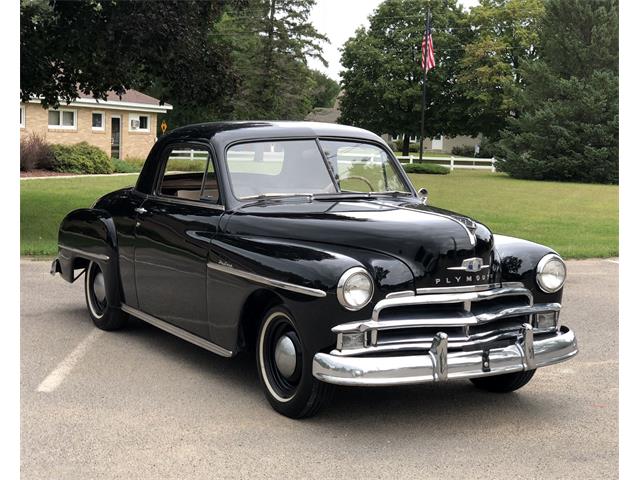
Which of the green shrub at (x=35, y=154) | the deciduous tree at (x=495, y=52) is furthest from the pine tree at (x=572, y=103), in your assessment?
the green shrub at (x=35, y=154)

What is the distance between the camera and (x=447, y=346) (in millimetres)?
4840

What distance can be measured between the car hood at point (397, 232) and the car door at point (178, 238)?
41 cm

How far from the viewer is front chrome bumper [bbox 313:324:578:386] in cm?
466

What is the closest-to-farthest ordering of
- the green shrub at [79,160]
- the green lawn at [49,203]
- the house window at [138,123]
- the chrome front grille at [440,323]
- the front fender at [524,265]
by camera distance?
the chrome front grille at [440,323] < the front fender at [524,265] < the green lawn at [49,203] < the green shrub at [79,160] < the house window at [138,123]

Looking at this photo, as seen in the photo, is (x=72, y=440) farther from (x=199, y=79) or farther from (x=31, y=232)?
(x=199, y=79)

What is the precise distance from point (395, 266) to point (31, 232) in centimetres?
1132

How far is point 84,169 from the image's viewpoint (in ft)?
116

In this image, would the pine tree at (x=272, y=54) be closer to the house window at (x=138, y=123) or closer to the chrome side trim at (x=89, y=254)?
the house window at (x=138, y=123)

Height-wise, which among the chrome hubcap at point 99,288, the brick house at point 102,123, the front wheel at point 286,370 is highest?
the brick house at point 102,123

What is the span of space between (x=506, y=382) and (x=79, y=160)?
31.9 m

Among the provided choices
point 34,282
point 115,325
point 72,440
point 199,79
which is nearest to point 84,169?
point 199,79

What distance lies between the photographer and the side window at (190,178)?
6320mm

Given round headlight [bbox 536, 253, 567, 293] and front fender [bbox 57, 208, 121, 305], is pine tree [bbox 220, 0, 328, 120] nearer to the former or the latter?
front fender [bbox 57, 208, 121, 305]

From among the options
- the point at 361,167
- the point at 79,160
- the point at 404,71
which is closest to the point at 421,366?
the point at 361,167
